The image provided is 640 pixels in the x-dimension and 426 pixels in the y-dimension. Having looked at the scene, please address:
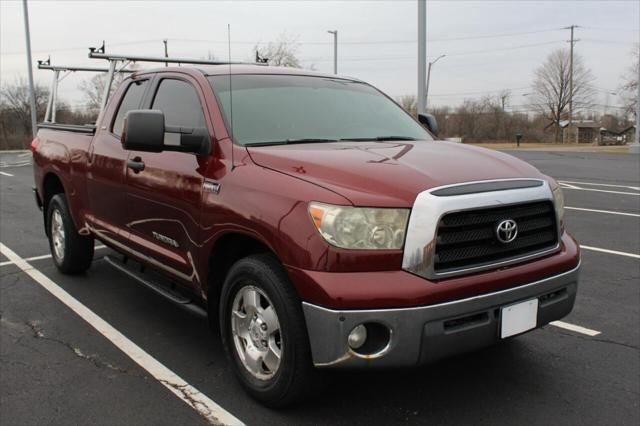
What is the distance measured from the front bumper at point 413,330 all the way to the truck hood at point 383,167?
51 centimetres

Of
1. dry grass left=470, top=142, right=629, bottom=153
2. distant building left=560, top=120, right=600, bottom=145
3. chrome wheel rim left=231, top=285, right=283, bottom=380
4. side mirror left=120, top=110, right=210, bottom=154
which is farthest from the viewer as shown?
distant building left=560, top=120, right=600, bottom=145

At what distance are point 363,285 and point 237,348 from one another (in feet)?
3.48

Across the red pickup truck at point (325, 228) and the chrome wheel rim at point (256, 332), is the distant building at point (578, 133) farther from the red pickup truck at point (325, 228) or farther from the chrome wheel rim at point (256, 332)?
the chrome wheel rim at point (256, 332)

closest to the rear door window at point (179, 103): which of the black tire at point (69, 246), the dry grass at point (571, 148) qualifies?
the black tire at point (69, 246)

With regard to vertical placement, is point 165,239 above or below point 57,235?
above

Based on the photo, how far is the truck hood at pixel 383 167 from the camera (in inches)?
107

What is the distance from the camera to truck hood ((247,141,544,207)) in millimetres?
2730

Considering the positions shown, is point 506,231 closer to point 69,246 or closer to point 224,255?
point 224,255

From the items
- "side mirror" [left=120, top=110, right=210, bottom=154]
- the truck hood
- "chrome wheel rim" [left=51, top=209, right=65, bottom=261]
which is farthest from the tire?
"chrome wheel rim" [left=51, top=209, right=65, bottom=261]

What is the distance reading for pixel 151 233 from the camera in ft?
13.4

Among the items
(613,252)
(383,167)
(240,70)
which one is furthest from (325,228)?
(613,252)

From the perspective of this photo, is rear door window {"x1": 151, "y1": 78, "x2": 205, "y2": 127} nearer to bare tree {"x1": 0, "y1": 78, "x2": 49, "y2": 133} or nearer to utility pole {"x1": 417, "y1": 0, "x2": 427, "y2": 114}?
utility pole {"x1": 417, "y1": 0, "x2": 427, "y2": 114}

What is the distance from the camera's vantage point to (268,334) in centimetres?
302

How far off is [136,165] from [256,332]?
171cm
